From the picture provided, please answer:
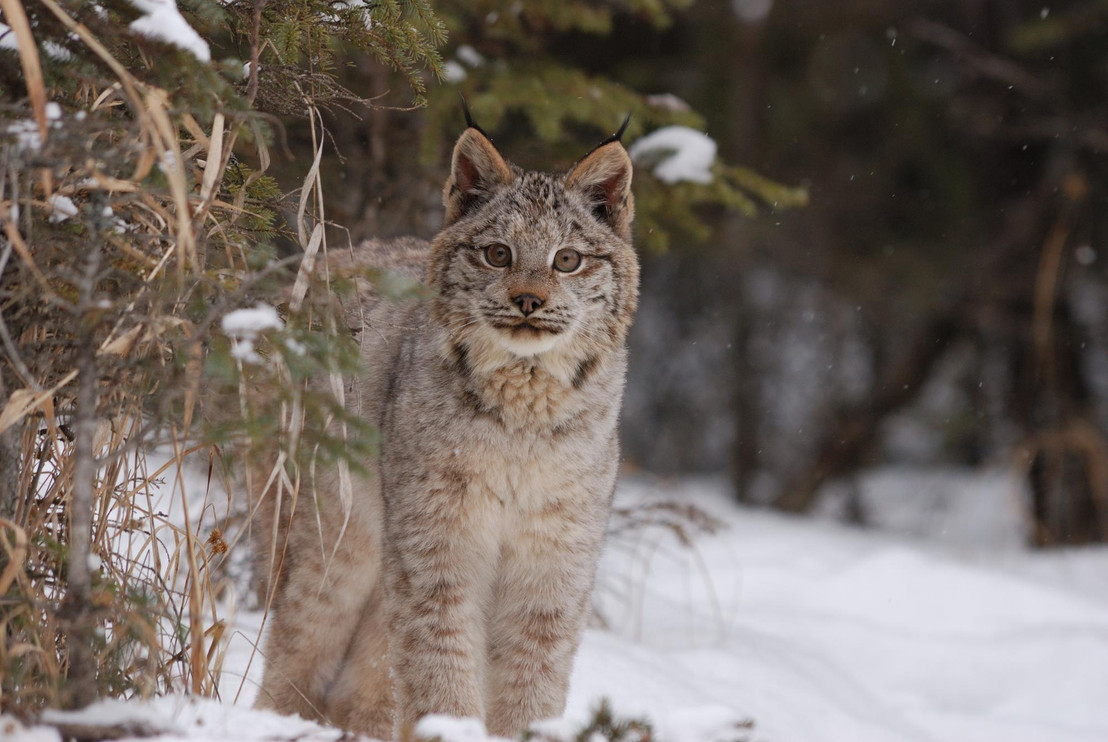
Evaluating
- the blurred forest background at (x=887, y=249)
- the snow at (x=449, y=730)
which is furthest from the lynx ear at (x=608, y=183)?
the blurred forest background at (x=887, y=249)

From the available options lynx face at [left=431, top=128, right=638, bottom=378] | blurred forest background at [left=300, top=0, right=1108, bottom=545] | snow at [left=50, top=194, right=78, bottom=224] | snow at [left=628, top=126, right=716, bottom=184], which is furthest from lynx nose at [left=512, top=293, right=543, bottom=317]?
blurred forest background at [left=300, top=0, right=1108, bottom=545]

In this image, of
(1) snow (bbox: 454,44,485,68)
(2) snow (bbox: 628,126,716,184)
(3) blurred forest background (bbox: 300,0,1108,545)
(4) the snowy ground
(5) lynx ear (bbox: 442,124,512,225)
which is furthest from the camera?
(3) blurred forest background (bbox: 300,0,1108,545)

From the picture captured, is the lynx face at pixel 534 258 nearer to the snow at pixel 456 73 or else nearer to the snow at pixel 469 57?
the snow at pixel 456 73

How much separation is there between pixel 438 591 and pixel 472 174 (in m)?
1.38

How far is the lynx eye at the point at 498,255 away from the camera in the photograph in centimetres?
340

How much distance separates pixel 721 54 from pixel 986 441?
423 cm

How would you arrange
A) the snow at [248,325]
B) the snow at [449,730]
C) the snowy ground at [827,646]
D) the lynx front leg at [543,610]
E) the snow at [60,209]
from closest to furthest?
1. the snow at [449,730]
2. the snow at [248,325]
3. the snow at [60,209]
4. the lynx front leg at [543,610]
5. the snowy ground at [827,646]

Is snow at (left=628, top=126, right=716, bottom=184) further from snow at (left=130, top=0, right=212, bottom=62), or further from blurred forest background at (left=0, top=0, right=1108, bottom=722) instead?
snow at (left=130, top=0, right=212, bottom=62)

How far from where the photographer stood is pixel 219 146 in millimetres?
2590

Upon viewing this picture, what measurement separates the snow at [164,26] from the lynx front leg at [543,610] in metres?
1.67

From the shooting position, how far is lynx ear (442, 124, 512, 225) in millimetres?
3531

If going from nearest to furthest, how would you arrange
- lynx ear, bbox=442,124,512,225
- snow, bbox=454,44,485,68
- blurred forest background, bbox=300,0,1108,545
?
lynx ear, bbox=442,124,512,225 → snow, bbox=454,44,485,68 → blurred forest background, bbox=300,0,1108,545

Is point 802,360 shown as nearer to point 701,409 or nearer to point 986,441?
point 701,409

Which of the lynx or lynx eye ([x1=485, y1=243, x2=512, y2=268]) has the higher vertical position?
lynx eye ([x1=485, y1=243, x2=512, y2=268])
